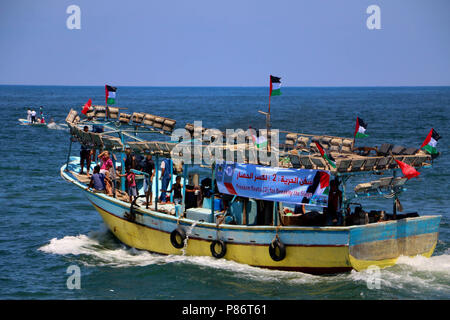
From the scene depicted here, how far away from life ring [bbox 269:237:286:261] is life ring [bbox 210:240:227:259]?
1568 mm

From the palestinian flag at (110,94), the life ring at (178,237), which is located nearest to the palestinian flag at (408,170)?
the life ring at (178,237)

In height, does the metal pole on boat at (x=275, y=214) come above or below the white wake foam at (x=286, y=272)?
above

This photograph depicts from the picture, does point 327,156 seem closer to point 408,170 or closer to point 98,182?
point 408,170

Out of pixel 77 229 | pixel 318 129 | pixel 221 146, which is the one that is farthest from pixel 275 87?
pixel 318 129

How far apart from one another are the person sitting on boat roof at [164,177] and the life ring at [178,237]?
2.26 meters

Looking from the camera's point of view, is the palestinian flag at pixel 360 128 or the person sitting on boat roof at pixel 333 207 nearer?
the palestinian flag at pixel 360 128

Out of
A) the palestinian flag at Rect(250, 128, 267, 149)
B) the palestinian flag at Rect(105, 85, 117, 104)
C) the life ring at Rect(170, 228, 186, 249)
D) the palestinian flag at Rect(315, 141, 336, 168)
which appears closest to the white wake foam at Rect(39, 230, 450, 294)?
the life ring at Rect(170, 228, 186, 249)

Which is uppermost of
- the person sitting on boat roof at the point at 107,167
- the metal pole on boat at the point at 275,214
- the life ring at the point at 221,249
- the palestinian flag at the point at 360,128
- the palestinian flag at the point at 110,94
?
the palestinian flag at the point at 110,94

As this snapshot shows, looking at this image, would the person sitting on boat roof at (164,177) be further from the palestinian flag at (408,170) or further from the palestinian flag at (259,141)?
the palestinian flag at (408,170)

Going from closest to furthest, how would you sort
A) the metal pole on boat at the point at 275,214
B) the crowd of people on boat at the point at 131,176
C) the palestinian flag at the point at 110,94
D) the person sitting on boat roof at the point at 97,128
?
the metal pole on boat at the point at 275,214 → the crowd of people on boat at the point at 131,176 → the palestinian flag at the point at 110,94 → the person sitting on boat roof at the point at 97,128

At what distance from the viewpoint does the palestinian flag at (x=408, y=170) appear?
1742cm

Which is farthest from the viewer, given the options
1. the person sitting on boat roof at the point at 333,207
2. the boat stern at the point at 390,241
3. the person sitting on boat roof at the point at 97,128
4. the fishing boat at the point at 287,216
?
the person sitting on boat roof at the point at 97,128
